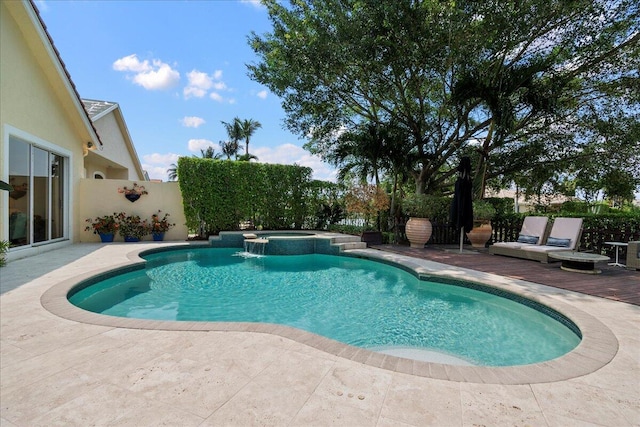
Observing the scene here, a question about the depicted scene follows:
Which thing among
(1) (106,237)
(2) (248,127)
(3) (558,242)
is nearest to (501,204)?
(3) (558,242)

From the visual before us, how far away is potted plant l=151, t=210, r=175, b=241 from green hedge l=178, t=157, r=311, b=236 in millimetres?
887

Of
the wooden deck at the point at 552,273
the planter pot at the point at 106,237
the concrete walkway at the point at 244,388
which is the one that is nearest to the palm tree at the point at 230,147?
the planter pot at the point at 106,237

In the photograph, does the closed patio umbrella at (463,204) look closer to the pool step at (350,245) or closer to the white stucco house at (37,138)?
the pool step at (350,245)

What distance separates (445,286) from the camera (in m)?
6.94

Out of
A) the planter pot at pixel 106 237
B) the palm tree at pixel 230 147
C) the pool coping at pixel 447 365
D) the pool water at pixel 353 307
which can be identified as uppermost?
the palm tree at pixel 230 147

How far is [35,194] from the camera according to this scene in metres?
9.21

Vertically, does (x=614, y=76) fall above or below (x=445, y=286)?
above

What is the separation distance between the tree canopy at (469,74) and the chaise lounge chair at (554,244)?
3.81 meters

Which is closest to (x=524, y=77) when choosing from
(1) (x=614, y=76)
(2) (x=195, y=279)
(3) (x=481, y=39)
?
(3) (x=481, y=39)

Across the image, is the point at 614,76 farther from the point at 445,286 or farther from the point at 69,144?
the point at 69,144

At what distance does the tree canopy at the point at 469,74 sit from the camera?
973 cm

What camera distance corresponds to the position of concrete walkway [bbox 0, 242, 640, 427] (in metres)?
2.22

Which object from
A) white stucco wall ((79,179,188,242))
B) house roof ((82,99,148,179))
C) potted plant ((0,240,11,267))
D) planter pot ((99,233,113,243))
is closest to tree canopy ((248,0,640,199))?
white stucco wall ((79,179,188,242))

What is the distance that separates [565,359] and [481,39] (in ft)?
32.2
